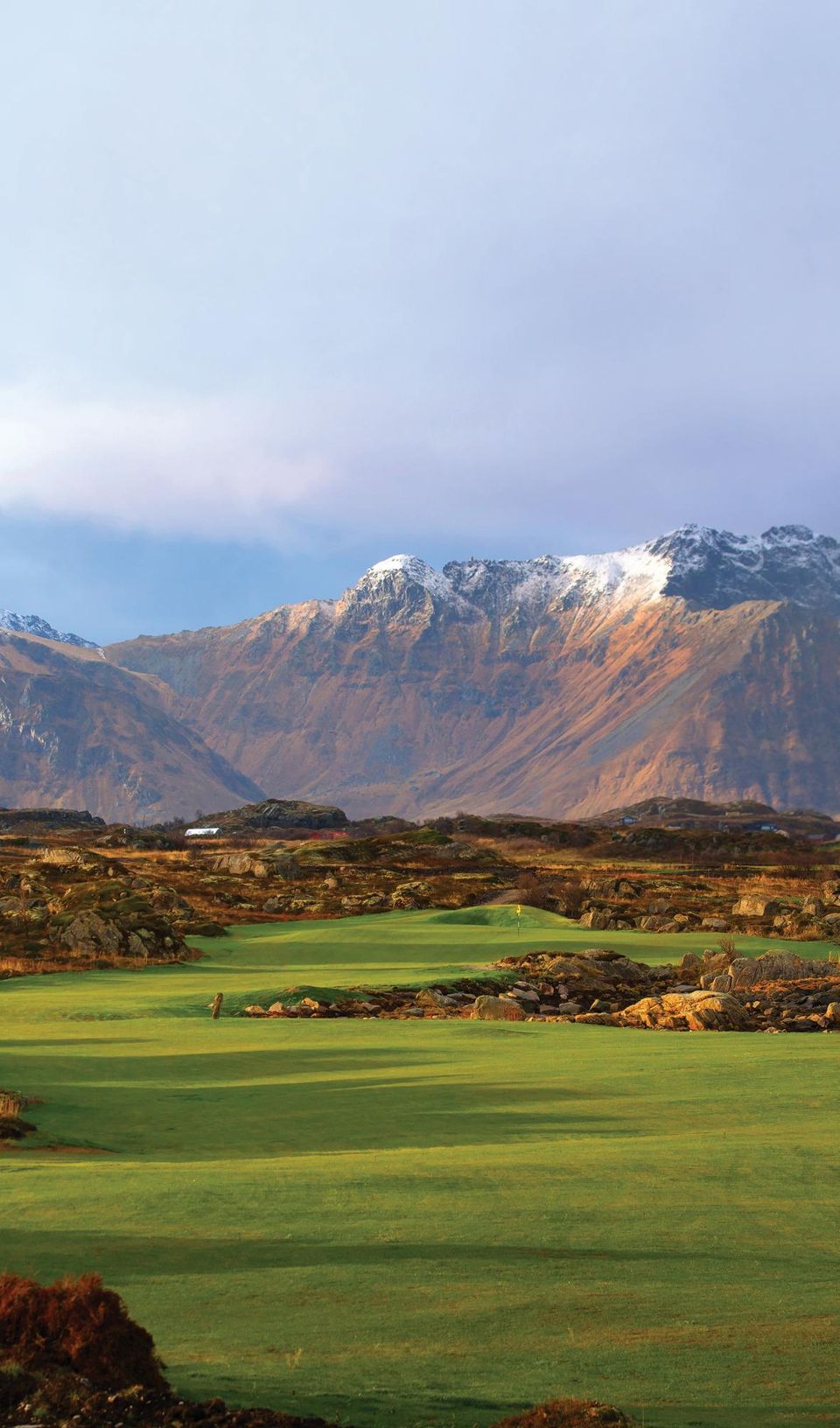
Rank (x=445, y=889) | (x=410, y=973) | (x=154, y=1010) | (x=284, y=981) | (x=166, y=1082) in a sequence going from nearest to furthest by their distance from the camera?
1. (x=166, y=1082)
2. (x=154, y=1010)
3. (x=284, y=981)
4. (x=410, y=973)
5. (x=445, y=889)

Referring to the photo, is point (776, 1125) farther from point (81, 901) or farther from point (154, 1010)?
point (81, 901)

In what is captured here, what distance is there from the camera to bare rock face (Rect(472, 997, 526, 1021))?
82.7 ft

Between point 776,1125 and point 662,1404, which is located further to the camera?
point 776,1125

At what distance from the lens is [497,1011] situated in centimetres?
2556

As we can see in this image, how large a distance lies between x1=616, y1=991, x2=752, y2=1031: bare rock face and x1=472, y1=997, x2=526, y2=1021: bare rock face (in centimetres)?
185

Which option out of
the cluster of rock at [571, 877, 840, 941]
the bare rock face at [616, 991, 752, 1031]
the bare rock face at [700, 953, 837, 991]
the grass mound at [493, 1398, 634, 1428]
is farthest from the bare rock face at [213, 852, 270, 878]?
the grass mound at [493, 1398, 634, 1428]

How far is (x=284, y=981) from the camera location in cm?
3053

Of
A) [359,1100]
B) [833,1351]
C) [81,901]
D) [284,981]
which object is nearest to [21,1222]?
[833,1351]

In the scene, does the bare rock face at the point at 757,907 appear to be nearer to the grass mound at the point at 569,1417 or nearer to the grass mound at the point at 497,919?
the grass mound at the point at 497,919

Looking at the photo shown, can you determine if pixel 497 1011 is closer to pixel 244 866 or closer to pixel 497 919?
pixel 497 919

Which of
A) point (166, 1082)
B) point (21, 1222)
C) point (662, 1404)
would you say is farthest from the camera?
point (166, 1082)

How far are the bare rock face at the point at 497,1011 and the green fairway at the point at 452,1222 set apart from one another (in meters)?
8.21

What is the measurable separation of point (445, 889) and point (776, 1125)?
60.5 metres

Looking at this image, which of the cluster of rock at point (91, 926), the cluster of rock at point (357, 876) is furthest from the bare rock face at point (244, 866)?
the cluster of rock at point (91, 926)
